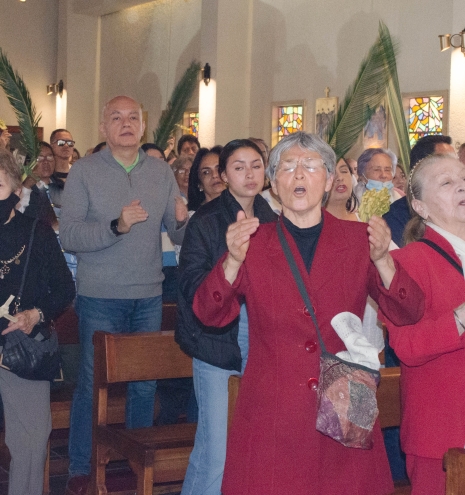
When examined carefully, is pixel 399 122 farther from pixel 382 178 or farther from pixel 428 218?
pixel 428 218

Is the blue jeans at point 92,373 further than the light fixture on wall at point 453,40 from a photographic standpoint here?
No

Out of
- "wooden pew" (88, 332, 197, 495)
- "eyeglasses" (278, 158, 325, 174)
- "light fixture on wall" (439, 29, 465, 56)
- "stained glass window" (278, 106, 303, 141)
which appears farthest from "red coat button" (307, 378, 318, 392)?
"stained glass window" (278, 106, 303, 141)

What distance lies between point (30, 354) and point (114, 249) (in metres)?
1.05

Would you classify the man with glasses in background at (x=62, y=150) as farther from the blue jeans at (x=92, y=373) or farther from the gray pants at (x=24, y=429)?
the gray pants at (x=24, y=429)

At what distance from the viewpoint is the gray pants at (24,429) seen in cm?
374

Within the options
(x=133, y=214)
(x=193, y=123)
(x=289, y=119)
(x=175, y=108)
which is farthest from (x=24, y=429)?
(x=193, y=123)

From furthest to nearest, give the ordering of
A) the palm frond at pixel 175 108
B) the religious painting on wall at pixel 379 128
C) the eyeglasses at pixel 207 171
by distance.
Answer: the palm frond at pixel 175 108 < the religious painting on wall at pixel 379 128 < the eyeglasses at pixel 207 171

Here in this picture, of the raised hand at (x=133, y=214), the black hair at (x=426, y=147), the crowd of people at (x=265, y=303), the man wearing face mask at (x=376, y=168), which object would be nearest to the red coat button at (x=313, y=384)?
the crowd of people at (x=265, y=303)

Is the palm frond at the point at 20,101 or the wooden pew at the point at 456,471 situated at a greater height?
the palm frond at the point at 20,101

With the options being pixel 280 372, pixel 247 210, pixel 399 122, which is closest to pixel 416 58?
pixel 399 122

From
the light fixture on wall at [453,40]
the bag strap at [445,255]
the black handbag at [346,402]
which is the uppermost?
the light fixture on wall at [453,40]

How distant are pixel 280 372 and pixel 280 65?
11177mm

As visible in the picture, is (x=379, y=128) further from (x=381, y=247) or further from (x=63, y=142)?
(x=381, y=247)

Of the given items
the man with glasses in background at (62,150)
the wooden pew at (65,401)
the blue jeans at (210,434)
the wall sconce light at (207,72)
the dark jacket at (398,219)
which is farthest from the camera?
the wall sconce light at (207,72)
